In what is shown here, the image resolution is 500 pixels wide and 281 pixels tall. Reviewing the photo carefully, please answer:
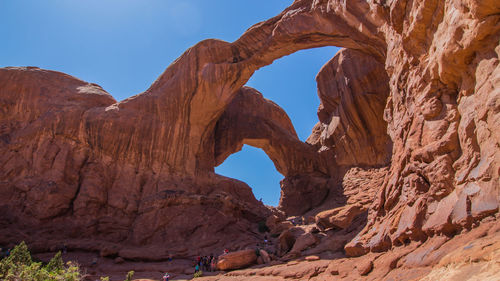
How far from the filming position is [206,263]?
55.3 feet

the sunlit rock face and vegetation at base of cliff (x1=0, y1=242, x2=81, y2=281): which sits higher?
the sunlit rock face

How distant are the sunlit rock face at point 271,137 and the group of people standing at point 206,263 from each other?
1.60 meters

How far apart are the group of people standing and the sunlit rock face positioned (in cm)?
160

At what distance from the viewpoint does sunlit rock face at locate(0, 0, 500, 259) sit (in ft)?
26.6

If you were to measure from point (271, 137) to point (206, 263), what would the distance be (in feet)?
50.2

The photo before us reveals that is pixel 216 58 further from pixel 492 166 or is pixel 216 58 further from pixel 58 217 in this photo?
pixel 492 166

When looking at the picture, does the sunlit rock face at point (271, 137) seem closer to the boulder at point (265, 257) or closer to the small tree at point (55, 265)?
the boulder at point (265, 257)

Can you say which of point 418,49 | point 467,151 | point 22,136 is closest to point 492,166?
point 467,151

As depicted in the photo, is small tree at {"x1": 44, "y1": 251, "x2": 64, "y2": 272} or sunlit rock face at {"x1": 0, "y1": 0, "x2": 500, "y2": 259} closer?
sunlit rock face at {"x1": 0, "y1": 0, "x2": 500, "y2": 259}

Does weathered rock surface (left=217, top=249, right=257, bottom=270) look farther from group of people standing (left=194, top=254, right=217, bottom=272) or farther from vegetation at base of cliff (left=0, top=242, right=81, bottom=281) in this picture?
vegetation at base of cliff (left=0, top=242, right=81, bottom=281)

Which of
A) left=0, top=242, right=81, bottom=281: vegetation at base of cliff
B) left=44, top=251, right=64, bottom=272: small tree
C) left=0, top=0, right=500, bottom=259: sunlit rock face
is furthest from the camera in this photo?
left=44, top=251, right=64, bottom=272: small tree

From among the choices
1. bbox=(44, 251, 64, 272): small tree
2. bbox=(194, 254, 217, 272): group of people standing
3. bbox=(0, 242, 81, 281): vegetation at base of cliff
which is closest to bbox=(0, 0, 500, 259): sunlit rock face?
bbox=(194, 254, 217, 272): group of people standing

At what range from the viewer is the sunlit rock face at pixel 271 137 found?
8.11 metres

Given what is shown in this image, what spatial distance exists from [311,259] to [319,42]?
1252 cm
